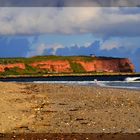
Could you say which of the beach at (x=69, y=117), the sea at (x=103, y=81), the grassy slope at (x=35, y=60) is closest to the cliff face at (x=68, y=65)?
the grassy slope at (x=35, y=60)

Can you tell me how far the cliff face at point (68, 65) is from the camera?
164 meters

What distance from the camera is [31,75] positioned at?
513 feet

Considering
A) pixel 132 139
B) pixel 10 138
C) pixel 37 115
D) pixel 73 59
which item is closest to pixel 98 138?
pixel 132 139

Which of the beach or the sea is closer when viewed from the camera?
the beach

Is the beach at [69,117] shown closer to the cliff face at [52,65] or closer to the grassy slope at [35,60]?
the grassy slope at [35,60]

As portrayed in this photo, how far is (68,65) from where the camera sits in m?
167

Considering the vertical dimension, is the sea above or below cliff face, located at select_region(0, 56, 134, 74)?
below

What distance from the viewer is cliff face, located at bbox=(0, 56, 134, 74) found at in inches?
6457

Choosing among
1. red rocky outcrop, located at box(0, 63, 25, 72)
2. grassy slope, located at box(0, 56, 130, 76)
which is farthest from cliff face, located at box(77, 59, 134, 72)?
red rocky outcrop, located at box(0, 63, 25, 72)

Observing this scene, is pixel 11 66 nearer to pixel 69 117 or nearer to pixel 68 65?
pixel 68 65

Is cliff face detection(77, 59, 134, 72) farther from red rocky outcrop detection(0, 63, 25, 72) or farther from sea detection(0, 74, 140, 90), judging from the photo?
sea detection(0, 74, 140, 90)

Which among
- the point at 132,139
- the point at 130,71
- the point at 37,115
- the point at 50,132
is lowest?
the point at 132,139

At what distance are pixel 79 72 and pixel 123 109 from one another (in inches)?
5570

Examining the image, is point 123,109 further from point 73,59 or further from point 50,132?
point 73,59
